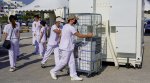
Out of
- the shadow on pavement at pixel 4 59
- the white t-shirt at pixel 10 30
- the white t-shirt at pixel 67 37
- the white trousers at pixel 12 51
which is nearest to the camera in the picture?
the white t-shirt at pixel 67 37

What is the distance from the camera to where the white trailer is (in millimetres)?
9672

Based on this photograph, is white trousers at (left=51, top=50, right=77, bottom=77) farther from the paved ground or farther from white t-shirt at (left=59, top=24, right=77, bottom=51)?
the paved ground

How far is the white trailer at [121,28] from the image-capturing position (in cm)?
967

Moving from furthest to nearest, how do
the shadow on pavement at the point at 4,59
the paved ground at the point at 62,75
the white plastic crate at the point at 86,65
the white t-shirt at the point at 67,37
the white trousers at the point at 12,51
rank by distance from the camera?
the shadow on pavement at the point at 4,59
the white trousers at the point at 12,51
the white plastic crate at the point at 86,65
the paved ground at the point at 62,75
the white t-shirt at the point at 67,37

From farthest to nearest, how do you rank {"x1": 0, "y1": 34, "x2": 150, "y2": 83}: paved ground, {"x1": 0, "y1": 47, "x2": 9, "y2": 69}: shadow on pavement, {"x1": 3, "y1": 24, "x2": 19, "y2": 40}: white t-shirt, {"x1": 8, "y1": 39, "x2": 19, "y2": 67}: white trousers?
{"x1": 0, "y1": 47, "x2": 9, "y2": 69}: shadow on pavement
{"x1": 8, "y1": 39, "x2": 19, "y2": 67}: white trousers
{"x1": 3, "y1": 24, "x2": 19, "y2": 40}: white t-shirt
{"x1": 0, "y1": 34, "x2": 150, "y2": 83}: paved ground

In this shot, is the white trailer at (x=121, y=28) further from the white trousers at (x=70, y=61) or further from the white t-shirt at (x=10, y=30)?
the white t-shirt at (x=10, y=30)

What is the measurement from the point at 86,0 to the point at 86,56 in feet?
7.83

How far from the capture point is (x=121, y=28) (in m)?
9.83

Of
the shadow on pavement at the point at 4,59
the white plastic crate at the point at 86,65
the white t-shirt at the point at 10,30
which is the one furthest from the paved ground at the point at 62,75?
the white t-shirt at the point at 10,30

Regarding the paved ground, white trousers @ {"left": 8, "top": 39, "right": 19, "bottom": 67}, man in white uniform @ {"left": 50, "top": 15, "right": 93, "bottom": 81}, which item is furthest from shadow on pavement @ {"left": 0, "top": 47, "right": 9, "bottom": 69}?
man in white uniform @ {"left": 50, "top": 15, "right": 93, "bottom": 81}

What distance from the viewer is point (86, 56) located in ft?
28.4

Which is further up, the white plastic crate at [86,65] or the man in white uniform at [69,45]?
the man in white uniform at [69,45]

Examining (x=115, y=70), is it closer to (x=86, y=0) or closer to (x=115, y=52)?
(x=115, y=52)

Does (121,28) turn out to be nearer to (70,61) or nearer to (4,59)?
(70,61)
